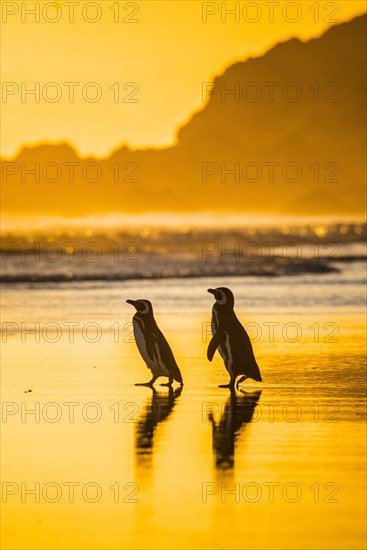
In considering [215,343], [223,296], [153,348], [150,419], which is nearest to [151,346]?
[153,348]

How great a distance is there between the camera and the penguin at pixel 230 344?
13469 mm

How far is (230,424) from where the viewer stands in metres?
11.4

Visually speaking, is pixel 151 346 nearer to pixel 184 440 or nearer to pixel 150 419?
pixel 150 419

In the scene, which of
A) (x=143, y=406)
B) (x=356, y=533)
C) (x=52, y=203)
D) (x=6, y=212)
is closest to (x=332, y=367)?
(x=143, y=406)

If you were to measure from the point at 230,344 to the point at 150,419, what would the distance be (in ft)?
7.06

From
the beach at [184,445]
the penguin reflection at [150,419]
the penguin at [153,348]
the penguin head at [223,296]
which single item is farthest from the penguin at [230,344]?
the penguin reflection at [150,419]

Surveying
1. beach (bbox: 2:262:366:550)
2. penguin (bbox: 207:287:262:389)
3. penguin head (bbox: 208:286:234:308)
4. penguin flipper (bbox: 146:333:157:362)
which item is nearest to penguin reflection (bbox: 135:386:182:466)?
beach (bbox: 2:262:366:550)

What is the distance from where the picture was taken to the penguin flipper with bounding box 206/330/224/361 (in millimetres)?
13578

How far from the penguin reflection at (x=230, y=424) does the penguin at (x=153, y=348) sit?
27.0 inches

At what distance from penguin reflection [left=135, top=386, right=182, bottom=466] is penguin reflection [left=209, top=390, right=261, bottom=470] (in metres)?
0.46

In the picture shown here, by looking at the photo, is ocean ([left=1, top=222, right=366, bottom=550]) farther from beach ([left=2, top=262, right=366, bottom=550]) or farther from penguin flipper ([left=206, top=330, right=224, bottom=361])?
penguin flipper ([left=206, top=330, right=224, bottom=361])

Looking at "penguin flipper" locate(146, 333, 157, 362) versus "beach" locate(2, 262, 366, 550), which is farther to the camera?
"penguin flipper" locate(146, 333, 157, 362)

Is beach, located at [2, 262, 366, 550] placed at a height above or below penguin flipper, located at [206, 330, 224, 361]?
below

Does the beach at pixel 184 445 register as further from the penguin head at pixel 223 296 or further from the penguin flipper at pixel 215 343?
the penguin head at pixel 223 296
